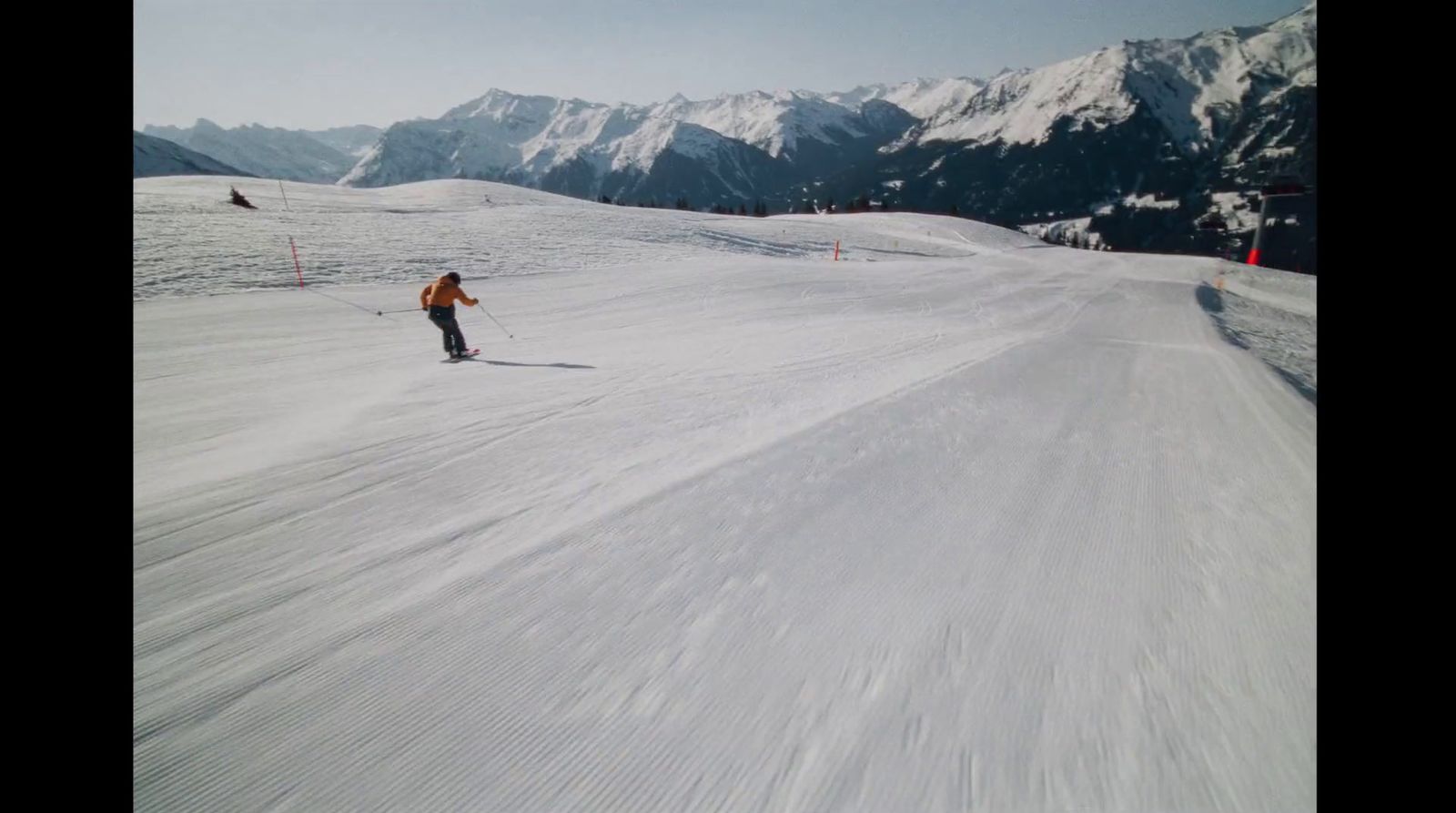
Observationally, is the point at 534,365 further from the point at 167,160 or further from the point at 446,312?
the point at 167,160

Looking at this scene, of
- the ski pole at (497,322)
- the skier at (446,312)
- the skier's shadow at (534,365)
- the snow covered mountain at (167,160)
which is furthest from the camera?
the snow covered mountain at (167,160)

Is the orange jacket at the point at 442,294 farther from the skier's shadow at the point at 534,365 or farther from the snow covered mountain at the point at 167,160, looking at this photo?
the snow covered mountain at the point at 167,160

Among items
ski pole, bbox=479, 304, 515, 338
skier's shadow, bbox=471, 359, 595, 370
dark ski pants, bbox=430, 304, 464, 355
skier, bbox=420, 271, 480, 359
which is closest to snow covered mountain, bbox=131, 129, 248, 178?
ski pole, bbox=479, 304, 515, 338

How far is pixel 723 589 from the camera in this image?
2840 millimetres

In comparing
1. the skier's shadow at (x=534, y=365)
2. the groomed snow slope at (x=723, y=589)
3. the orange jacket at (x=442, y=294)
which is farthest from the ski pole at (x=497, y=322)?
the groomed snow slope at (x=723, y=589)

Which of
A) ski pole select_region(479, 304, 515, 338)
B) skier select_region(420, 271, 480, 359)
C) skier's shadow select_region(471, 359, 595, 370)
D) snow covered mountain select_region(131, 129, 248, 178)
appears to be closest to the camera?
skier's shadow select_region(471, 359, 595, 370)

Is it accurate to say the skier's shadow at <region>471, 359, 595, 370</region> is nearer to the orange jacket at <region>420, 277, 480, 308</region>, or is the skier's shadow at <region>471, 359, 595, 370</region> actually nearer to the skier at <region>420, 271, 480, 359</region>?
the skier at <region>420, 271, 480, 359</region>

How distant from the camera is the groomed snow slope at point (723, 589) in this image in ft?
6.45

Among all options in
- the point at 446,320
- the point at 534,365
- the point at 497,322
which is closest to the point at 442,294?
the point at 446,320

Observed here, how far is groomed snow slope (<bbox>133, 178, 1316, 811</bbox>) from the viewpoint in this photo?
6.45 ft
